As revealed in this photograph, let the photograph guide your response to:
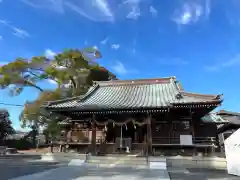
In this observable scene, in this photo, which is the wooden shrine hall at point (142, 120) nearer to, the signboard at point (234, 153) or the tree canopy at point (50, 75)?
the signboard at point (234, 153)

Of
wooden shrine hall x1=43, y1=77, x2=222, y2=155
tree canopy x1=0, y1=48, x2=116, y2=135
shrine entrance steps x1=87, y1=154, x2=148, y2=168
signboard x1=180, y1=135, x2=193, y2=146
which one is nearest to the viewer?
shrine entrance steps x1=87, y1=154, x2=148, y2=168

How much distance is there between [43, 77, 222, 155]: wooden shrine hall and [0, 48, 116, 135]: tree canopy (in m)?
9.87

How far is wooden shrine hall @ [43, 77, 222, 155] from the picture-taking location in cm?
1328

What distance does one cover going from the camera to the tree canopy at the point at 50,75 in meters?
25.6

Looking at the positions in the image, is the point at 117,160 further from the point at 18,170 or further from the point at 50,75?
the point at 50,75

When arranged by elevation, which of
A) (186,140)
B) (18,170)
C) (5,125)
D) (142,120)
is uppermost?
(5,125)

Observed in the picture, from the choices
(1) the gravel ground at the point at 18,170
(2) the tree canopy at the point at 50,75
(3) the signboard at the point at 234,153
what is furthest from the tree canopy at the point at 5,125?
(3) the signboard at the point at 234,153

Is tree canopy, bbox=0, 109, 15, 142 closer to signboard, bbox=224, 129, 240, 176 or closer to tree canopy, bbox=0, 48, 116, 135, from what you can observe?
tree canopy, bbox=0, 48, 116, 135

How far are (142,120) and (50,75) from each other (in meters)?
17.7

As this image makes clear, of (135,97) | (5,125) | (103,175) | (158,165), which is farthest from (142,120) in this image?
(5,125)

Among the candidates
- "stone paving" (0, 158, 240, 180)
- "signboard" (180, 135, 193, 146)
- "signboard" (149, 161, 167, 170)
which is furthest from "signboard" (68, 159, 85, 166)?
"signboard" (180, 135, 193, 146)

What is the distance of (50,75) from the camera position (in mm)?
28062

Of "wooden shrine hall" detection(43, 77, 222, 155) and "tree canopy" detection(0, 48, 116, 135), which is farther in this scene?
"tree canopy" detection(0, 48, 116, 135)

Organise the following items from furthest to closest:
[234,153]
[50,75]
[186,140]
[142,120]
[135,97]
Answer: [50,75] → [135,97] → [142,120] → [186,140] → [234,153]
